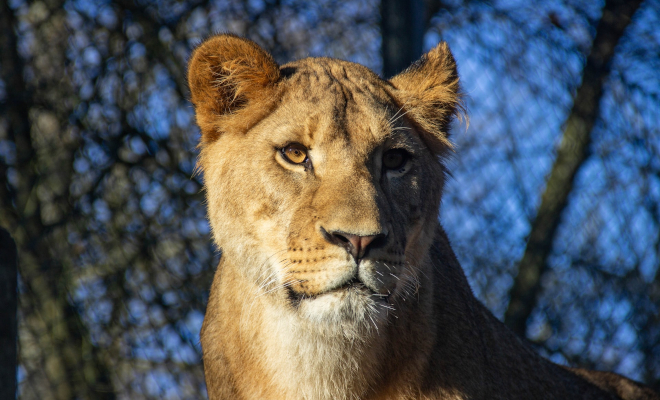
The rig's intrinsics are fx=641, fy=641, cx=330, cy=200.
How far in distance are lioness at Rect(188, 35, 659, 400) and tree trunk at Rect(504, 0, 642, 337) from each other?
267cm

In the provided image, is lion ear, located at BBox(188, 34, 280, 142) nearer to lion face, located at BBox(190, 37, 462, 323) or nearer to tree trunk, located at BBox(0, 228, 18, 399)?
lion face, located at BBox(190, 37, 462, 323)

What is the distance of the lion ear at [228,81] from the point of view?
8.06 feet

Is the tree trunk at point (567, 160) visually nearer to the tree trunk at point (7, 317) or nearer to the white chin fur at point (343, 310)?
the white chin fur at point (343, 310)

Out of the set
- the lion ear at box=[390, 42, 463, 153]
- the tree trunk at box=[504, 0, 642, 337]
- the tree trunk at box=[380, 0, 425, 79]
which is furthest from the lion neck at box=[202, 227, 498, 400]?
the tree trunk at box=[504, 0, 642, 337]

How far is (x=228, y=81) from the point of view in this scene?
2.52 m

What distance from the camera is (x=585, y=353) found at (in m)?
5.30

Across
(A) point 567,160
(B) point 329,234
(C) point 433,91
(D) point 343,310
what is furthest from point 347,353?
(A) point 567,160

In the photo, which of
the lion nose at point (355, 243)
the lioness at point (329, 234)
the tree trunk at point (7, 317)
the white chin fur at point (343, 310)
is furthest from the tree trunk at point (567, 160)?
the tree trunk at point (7, 317)

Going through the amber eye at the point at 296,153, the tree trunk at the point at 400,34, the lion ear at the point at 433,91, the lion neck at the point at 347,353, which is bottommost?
the lion neck at the point at 347,353

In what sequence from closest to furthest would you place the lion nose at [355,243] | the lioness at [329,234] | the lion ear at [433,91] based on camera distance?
the lion nose at [355,243]
the lioness at [329,234]
the lion ear at [433,91]

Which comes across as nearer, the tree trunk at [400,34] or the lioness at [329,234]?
the lioness at [329,234]

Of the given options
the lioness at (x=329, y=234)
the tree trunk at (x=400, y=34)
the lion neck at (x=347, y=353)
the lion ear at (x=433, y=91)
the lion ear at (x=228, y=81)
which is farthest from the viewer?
the tree trunk at (x=400, y=34)

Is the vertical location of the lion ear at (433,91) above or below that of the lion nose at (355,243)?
above

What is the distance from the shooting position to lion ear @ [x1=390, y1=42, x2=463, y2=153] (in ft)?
8.72
